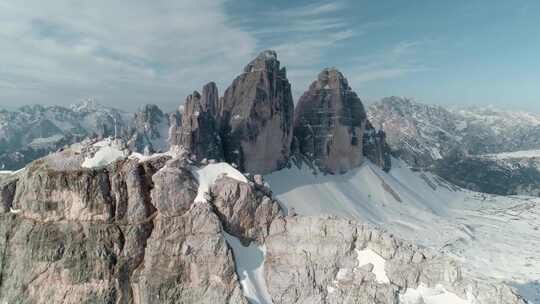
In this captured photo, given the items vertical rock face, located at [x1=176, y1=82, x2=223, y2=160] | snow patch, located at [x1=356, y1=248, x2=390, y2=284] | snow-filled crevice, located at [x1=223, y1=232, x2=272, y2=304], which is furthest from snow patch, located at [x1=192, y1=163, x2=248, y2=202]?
vertical rock face, located at [x1=176, y1=82, x2=223, y2=160]

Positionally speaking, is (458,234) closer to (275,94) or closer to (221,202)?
(275,94)

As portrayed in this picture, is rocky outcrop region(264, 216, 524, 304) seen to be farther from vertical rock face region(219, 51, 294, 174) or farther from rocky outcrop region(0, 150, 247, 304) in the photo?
vertical rock face region(219, 51, 294, 174)

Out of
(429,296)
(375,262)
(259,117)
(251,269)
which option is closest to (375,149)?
(259,117)

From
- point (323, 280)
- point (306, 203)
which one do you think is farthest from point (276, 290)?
point (306, 203)

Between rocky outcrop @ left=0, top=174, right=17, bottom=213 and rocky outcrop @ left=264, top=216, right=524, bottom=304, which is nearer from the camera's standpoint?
rocky outcrop @ left=264, top=216, right=524, bottom=304

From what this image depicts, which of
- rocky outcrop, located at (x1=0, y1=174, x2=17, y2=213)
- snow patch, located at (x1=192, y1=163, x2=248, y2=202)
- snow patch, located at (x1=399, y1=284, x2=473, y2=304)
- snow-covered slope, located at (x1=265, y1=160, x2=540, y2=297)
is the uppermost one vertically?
snow patch, located at (x1=192, y1=163, x2=248, y2=202)
